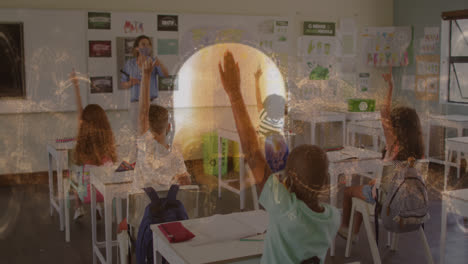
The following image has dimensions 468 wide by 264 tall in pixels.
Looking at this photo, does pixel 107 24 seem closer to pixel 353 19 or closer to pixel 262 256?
pixel 353 19

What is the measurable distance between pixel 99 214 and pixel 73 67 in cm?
130

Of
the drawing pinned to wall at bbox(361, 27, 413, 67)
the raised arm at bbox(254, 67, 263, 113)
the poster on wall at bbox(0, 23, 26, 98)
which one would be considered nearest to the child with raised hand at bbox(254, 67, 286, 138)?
the raised arm at bbox(254, 67, 263, 113)

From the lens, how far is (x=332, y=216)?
1260 mm

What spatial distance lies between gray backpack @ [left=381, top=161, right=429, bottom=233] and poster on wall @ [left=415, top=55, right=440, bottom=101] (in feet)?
0.95

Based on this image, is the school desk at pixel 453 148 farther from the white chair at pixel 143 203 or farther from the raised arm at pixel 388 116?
the white chair at pixel 143 203

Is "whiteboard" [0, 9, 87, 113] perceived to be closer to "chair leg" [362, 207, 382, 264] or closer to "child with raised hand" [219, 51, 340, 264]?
"chair leg" [362, 207, 382, 264]

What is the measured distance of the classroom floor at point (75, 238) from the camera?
2473 millimetres

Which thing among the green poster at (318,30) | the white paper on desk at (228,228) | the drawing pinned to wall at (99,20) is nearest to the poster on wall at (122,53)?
the drawing pinned to wall at (99,20)

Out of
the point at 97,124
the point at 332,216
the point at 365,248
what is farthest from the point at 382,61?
the point at 97,124

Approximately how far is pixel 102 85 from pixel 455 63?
9.48 feet

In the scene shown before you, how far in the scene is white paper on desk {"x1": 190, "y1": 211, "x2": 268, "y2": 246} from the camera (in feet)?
4.63

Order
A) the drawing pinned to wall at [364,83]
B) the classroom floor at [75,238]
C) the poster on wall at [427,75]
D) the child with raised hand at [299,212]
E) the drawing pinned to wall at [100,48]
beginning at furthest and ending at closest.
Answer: the drawing pinned to wall at [100,48]
the classroom floor at [75,238]
the drawing pinned to wall at [364,83]
the poster on wall at [427,75]
the child with raised hand at [299,212]

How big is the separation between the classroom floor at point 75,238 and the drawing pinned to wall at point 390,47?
1.03 m

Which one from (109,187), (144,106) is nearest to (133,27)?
(144,106)
